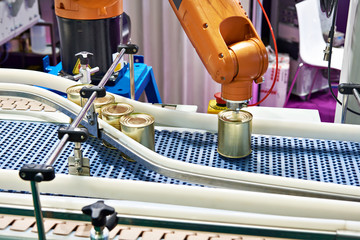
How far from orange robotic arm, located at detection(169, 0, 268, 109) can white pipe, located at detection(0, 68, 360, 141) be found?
0.16m

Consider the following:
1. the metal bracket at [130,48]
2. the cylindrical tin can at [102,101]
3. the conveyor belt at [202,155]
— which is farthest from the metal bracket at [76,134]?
the metal bracket at [130,48]

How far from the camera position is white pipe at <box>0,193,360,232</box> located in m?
0.86

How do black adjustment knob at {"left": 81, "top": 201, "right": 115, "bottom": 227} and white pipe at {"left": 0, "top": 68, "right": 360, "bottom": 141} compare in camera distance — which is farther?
white pipe at {"left": 0, "top": 68, "right": 360, "bottom": 141}

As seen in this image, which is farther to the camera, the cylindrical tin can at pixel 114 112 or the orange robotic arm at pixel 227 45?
the cylindrical tin can at pixel 114 112

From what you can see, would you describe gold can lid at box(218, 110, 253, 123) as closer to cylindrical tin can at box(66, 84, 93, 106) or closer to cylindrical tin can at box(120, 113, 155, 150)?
cylindrical tin can at box(120, 113, 155, 150)

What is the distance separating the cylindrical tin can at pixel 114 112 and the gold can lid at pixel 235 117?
259 millimetres

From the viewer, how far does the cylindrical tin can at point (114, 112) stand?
1259mm

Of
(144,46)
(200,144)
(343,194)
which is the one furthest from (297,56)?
(343,194)

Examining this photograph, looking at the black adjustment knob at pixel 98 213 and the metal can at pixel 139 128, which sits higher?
the black adjustment knob at pixel 98 213

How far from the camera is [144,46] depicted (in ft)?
10.3

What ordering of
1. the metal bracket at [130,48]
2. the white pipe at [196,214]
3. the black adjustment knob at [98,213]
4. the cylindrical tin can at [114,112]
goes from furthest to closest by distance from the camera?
the metal bracket at [130,48] → the cylindrical tin can at [114,112] → the white pipe at [196,214] → the black adjustment knob at [98,213]

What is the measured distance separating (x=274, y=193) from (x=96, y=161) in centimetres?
49

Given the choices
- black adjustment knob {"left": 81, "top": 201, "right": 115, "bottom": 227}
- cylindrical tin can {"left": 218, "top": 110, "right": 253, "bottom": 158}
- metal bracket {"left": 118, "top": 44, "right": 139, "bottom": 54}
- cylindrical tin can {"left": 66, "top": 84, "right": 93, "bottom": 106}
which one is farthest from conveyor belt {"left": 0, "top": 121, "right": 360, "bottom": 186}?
black adjustment knob {"left": 81, "top": 201, "right": 115, "bottom": 227}

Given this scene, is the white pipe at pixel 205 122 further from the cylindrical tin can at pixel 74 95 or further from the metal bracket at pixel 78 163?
the metal bracket at pixel 78 163
